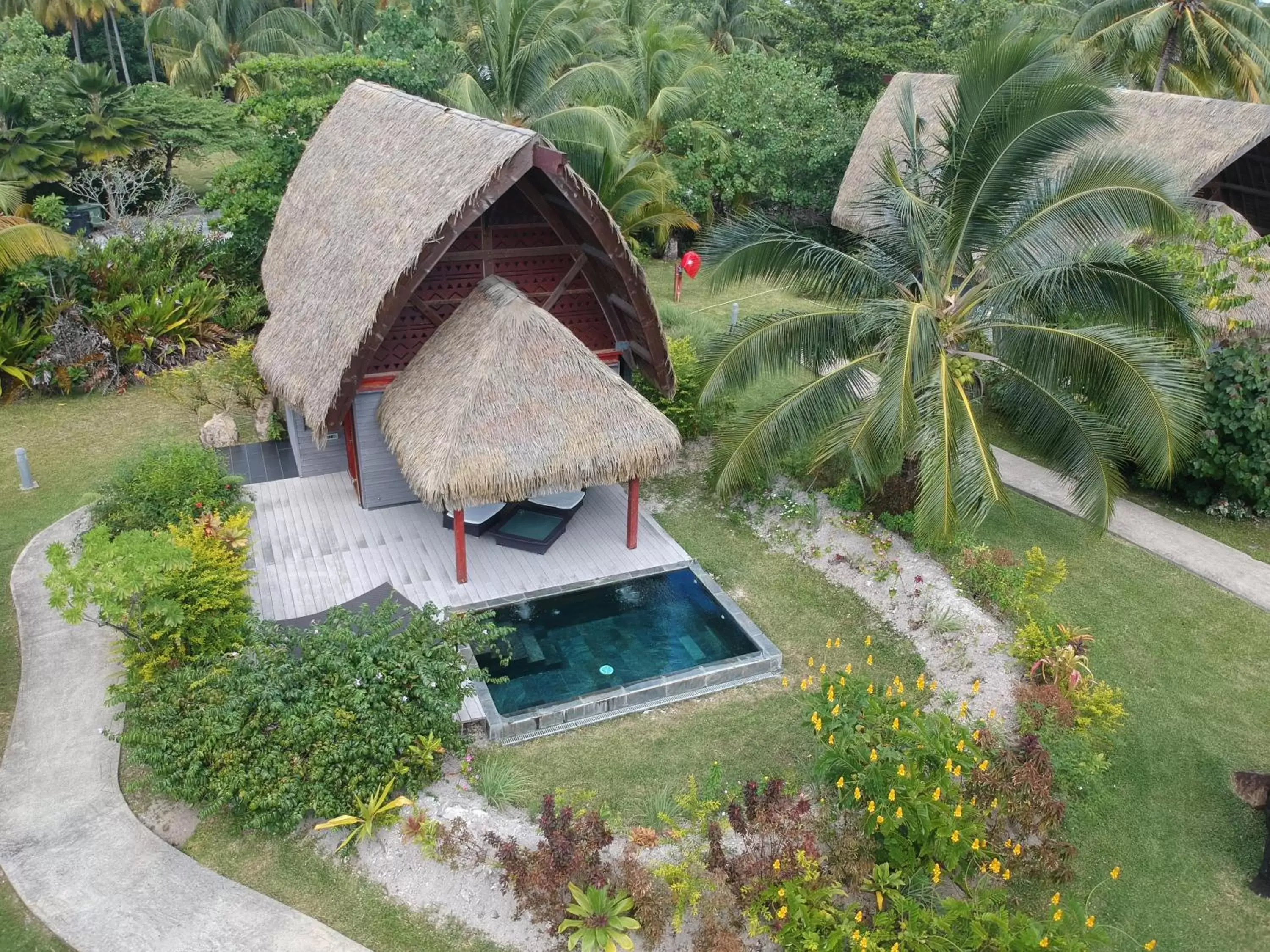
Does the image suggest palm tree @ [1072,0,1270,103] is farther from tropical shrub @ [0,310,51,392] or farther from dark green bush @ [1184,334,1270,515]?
tropical shrub @ [0,310,51,392]

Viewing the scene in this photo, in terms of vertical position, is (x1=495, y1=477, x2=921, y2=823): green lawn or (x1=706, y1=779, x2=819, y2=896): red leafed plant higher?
(x1=706, y1=779, x2=819, y2=896): red leafed plant

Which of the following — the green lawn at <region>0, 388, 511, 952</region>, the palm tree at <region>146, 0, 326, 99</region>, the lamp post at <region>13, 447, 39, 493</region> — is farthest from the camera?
the palm tree at <region>146, 0, 326, 99</region>

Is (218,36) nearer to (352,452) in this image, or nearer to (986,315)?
(352,452)

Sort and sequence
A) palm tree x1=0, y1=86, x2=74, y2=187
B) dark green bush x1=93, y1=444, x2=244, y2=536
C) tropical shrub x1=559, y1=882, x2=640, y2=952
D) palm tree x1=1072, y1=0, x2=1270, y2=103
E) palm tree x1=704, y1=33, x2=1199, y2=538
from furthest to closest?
1. palm tree x1=0, y1=86, x2=74, y2=187
2. palm tree x1=1072, y1=0, x2=1270, y2=103
3. dark green bush x1=93, y1=444, x2=244, y2=536
4. palm tree x1=704, y1=33, x2=1199, y2=538
5. tropical shrub x1=559, y1=882, x2=640, y2=952

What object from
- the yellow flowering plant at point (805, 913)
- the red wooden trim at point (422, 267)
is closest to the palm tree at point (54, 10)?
the red wooden trim at point (422, 267)

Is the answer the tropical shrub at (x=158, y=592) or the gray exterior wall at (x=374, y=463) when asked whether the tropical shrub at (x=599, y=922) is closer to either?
the tropical shrub at (x=158, y=592)

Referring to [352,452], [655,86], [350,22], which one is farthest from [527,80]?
[350,22]

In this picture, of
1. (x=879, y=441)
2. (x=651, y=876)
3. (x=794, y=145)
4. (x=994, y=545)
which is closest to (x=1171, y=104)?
(x=794, y=145)

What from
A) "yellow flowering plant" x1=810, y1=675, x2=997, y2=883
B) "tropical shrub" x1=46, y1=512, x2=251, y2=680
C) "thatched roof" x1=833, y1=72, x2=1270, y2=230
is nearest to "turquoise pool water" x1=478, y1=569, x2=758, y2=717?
"yellow flowering plant" x1=810, y1=675, x2=997, y2=883
